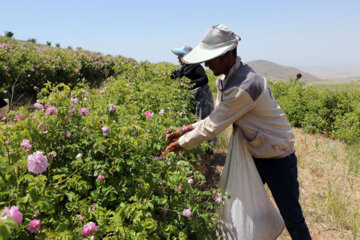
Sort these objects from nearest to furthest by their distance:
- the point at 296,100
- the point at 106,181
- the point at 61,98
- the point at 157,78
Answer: the point at 106,181 → the point at 61,98 → the point at 157,78 → the point at 296,100

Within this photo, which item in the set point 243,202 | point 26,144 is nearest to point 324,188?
point 243,202

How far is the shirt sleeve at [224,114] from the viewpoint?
1.78 metres

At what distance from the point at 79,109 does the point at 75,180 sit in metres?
0.56

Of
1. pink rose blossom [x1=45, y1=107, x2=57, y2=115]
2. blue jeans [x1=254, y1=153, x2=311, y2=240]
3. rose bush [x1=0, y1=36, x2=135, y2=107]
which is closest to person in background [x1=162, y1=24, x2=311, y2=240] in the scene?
blue jeans [x1=254, y1=153, x2=311, y2=240]

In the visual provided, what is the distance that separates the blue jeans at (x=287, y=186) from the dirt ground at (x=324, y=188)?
2.44ft

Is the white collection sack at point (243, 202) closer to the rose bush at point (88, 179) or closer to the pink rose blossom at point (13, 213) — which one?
the rose bush at point (88, 179)

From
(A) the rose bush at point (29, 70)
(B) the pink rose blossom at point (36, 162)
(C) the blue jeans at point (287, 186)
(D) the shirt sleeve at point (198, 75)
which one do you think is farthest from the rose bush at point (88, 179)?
(A) the rose bush at point (29, 70)

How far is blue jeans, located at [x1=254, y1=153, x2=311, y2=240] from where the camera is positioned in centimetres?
207

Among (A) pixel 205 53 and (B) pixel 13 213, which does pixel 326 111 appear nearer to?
(A) pixel 205 53

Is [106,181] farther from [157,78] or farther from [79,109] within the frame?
[157,78]

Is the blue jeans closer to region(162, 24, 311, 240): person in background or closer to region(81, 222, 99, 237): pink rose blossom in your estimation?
region(162, 24, 311, 240): person in background

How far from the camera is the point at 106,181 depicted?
156 cm

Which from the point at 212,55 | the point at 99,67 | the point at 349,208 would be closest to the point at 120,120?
the point at 212,55

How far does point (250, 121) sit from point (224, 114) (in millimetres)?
233
